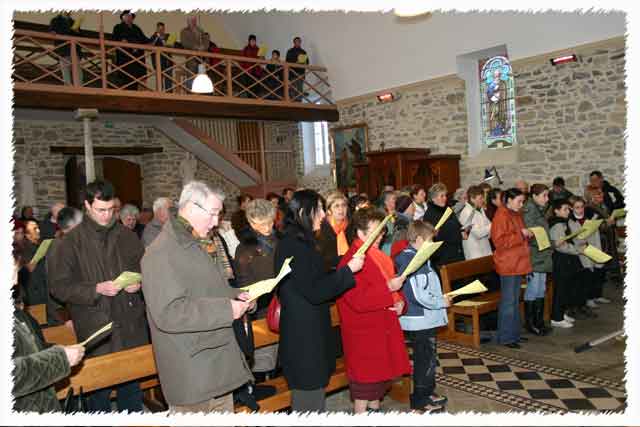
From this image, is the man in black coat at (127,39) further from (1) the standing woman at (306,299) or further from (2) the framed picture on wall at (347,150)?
(1) the standing woman at (306,299)

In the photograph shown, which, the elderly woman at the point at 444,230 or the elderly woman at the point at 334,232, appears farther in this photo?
the elderly woman at the point at 444,230

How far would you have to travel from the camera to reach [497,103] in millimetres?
10203

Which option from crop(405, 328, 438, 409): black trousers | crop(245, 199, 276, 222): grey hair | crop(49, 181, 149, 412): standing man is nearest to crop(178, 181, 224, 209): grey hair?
crop(49, 181, 149, 412): standing man

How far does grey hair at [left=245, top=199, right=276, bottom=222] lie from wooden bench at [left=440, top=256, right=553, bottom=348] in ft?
6.52

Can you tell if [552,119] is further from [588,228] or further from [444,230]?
[444,230]

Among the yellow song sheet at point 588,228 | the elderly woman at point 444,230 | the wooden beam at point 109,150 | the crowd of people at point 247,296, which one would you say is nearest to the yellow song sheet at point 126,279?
the crowd of people at point 247,296

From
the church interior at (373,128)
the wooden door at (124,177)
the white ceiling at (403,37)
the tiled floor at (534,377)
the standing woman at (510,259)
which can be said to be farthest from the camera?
the wooden door at (124,177)

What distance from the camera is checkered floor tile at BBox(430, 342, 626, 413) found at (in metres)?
3.64

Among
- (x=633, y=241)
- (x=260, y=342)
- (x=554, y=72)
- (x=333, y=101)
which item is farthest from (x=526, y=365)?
(x=333, y=101)

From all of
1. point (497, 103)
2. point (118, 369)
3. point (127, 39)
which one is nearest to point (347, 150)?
point (497, 103)

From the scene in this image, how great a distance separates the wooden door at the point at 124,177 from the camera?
13711mm

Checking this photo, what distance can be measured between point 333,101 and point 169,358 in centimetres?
1178

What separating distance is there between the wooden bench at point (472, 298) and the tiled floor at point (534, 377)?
14 cm

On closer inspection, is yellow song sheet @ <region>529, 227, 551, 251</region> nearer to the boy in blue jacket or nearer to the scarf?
the boy in blue jacket
